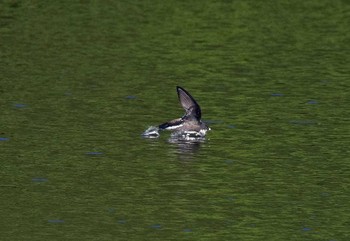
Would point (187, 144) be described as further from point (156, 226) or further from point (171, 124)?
point (156, 226)

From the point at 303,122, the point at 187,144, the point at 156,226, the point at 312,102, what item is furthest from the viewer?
the point at 312,102

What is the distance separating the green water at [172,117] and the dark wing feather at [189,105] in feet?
1.93

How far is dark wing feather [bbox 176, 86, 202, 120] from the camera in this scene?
98.7ft

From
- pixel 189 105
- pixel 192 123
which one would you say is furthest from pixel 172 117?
pixel 192 123

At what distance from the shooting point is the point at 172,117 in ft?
105

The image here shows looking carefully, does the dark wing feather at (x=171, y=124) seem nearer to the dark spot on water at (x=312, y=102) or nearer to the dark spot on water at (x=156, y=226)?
the dark spot on water at (x=312, y=102)

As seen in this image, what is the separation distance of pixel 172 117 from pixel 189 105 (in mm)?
1749

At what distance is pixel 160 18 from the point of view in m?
45.5

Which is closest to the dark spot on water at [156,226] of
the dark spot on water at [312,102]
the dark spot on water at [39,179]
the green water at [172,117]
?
the green water at [172,117]

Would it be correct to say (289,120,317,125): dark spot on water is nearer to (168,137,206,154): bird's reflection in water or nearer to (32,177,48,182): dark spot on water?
(168,137,206,154): bird's reflection in water

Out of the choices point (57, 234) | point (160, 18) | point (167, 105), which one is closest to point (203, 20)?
point (160, 18)

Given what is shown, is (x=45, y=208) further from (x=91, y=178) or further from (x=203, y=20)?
(x=203, y=20)

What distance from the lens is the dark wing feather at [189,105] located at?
3008 centimetres

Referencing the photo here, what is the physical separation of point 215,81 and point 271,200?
39.6 feet
